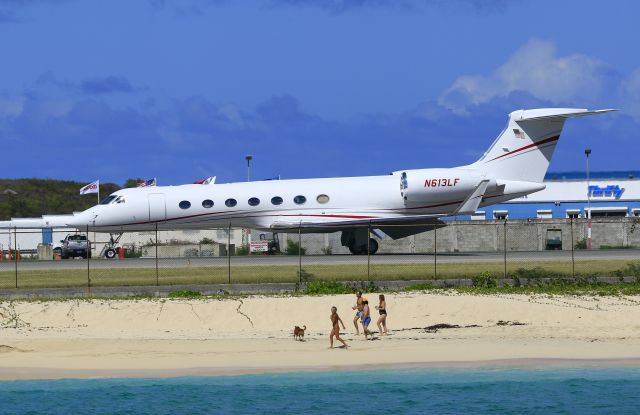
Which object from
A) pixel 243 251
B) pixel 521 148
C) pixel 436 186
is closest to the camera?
pixel 436 186

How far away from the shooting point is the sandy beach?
23.2m

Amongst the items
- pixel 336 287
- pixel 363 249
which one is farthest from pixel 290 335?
pixel 363 249

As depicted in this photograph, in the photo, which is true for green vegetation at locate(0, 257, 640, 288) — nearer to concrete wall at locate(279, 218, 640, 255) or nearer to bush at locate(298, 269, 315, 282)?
bush at locate(298, 269, 315, 282)

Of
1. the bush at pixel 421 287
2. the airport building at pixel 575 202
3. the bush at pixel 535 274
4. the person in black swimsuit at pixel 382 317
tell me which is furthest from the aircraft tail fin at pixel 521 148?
the airport building at pixel 575 202

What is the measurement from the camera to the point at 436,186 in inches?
1793

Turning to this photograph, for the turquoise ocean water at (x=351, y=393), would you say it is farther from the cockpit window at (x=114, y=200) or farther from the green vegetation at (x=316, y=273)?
the cockpit window at (x=114, y=200)

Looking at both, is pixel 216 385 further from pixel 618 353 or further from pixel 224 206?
pixel 224 206

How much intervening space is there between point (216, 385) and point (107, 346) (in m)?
4.41

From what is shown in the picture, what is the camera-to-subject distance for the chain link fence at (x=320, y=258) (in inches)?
1347

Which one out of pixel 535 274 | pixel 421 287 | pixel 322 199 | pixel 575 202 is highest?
pixel 575 202

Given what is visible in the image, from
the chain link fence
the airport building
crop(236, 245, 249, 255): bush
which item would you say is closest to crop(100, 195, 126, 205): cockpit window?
the chain link fence

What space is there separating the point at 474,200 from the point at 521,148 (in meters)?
3.96

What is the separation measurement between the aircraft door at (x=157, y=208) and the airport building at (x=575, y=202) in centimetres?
3435

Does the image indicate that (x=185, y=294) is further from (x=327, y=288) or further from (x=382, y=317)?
(x=382, y=317)
